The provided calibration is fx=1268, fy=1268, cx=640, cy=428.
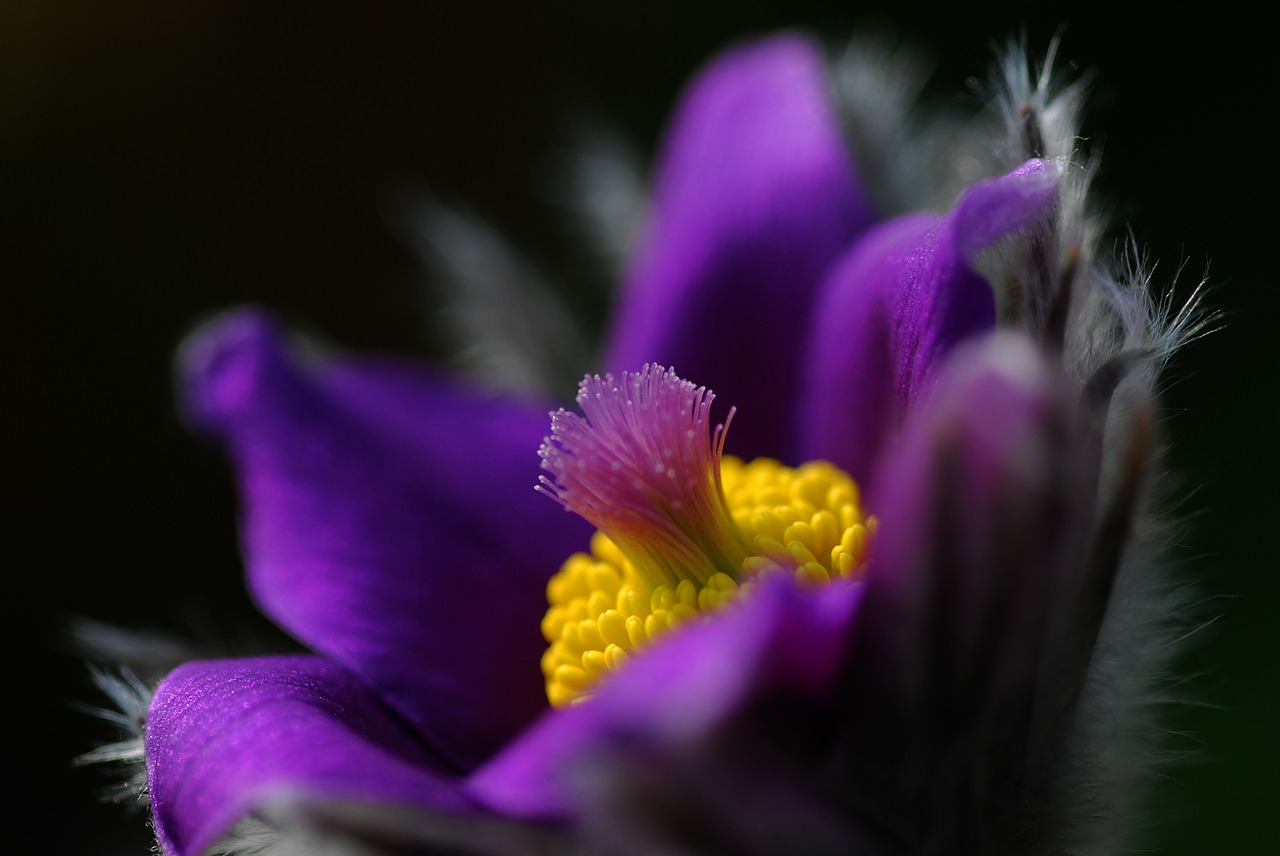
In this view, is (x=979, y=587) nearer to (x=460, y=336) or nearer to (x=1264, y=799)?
(x=460, y=336)

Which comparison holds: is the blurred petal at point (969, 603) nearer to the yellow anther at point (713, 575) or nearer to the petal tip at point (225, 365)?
the yellow anther at point (713, 575)

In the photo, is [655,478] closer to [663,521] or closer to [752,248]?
[663,521]

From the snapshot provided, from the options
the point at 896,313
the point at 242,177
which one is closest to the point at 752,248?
the point at 896,313

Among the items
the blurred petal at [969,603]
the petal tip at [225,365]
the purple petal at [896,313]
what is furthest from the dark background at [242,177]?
the blurred petal at [969,603]

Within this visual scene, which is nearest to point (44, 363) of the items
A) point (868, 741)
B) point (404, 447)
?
point (404, 447)

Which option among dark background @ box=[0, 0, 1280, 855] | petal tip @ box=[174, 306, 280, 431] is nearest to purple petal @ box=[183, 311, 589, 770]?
petal tip @ box=[174, 306, 280, 431]
